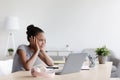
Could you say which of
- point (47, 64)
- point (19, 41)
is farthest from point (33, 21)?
point (47, 64)

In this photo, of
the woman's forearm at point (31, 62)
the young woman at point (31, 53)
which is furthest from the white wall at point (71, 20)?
the woman's forearm at point (31, 62)

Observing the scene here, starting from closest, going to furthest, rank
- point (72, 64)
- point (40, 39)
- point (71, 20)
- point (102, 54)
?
point (72, 64) → point (40, 39) → point (102, 54) → point (71, 20)

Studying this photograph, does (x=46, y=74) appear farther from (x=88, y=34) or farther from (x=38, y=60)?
(x=88, y=34)

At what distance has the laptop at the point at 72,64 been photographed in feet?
7.95

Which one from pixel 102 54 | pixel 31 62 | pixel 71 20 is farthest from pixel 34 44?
pixel 71 20

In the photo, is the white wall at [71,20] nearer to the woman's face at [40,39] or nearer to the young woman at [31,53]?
the young woman at [31,53]

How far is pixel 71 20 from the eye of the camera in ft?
18.9

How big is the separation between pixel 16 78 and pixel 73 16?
12.1 ft

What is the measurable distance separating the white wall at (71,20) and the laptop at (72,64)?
313cm

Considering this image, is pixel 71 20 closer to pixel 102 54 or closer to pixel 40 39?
pixel 102 54

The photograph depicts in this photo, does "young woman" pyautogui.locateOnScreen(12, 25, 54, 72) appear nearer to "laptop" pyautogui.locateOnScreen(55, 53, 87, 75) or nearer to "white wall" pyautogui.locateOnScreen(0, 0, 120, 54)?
"laptop" pyautogui.locateOnScreen(55, 53, 87, 75)

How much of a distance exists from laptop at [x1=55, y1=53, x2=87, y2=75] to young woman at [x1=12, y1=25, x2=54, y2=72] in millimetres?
438

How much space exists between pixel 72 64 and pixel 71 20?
333cm

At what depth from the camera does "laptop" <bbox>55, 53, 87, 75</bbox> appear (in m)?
2.42
